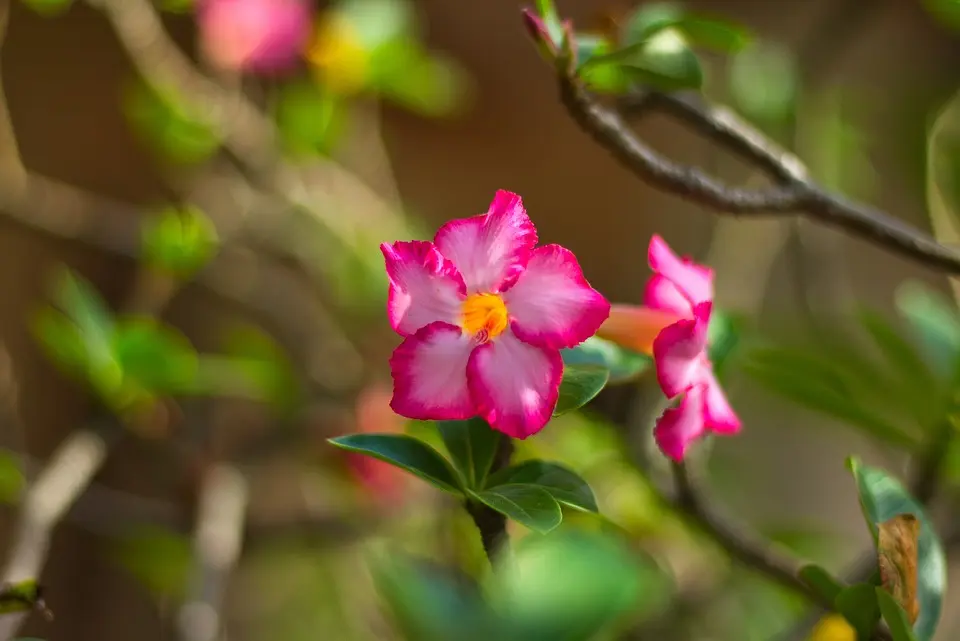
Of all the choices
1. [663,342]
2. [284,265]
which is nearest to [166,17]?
[284,265]

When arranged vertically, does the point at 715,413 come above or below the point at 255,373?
above

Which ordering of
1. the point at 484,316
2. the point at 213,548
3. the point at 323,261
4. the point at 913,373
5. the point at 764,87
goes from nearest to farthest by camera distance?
1. the point at 484,316
2. the point at 913,373
3. the point at 213,548
4. the point at 764,87
5. the point at 323,261

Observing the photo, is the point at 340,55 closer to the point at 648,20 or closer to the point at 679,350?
the point at 648,20

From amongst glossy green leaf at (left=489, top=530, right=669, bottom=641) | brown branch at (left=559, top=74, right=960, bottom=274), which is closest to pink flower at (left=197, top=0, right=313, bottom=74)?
brown branch at (left=559, top=74, right=960, bottom=274)

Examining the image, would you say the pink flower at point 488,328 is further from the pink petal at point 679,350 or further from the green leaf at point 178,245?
the green leaf at point 178,245

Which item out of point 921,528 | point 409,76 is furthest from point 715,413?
point 409,76
